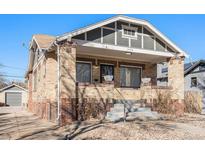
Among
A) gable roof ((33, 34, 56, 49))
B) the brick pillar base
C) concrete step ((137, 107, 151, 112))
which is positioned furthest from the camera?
gable roof ((33, 34, 56, 49))

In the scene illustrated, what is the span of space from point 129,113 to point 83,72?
508cm

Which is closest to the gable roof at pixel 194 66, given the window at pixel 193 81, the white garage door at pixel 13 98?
the window at pixel 193 81

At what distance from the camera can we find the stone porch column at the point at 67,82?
39.9ft

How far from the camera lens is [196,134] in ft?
31.0

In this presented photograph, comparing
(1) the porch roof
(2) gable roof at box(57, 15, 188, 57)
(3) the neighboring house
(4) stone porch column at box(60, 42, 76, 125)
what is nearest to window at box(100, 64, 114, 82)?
(1) the porch roof

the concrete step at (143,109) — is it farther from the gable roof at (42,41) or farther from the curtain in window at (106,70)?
the gable roof at (42,41)

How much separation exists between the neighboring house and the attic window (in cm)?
2847

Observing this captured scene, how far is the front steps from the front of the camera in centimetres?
1274

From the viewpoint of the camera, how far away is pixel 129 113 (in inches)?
535

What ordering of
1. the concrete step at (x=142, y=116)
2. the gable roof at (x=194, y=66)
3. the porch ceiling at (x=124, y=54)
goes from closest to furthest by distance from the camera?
the concrete step at (x=142, y=116)
the porch ceiling at (x=124, y=54)
the gable roof at (x=194, y=66)

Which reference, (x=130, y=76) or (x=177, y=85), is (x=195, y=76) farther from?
(x=177, y=85)

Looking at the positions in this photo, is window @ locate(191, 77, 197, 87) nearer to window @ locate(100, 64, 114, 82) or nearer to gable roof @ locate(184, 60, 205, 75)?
gable roof @ locate(184, 60, 205, 75)
